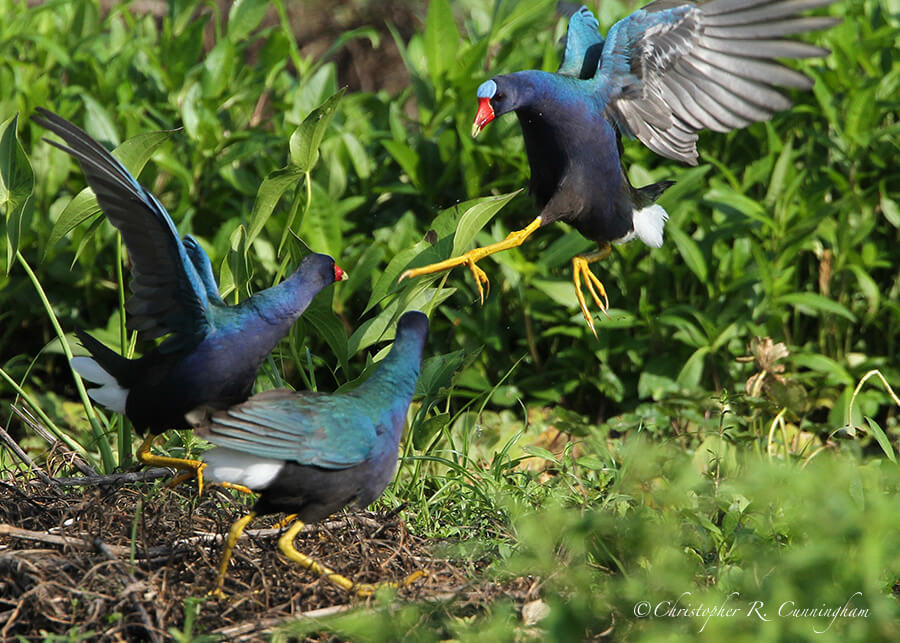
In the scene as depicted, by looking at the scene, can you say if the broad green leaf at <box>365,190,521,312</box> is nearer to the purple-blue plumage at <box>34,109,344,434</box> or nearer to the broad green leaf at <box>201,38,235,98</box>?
the purple-blue plumage at <box>34,109,344,434</box>

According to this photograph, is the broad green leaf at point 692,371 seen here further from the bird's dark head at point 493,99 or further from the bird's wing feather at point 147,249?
the bird's wing feather at point 147,249

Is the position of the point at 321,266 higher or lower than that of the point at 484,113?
lower

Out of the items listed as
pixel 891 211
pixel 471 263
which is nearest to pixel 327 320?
pixel 471 263

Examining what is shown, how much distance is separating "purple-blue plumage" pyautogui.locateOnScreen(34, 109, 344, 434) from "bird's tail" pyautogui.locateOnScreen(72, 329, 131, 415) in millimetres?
15

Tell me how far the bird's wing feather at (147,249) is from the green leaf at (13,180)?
1.97 feet

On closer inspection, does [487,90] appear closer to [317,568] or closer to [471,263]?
[471,263]

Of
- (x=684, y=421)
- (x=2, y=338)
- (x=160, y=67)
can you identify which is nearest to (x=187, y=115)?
(x=160, y=67)

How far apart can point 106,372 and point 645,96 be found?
1.86m

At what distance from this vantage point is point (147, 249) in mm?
2572

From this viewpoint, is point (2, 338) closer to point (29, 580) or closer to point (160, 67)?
point (160, 67)

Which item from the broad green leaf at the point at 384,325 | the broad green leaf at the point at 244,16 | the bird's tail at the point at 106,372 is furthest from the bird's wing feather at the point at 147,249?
the broad green leaf at the point at 244,16

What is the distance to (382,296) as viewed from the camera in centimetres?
323

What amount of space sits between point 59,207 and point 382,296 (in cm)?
196

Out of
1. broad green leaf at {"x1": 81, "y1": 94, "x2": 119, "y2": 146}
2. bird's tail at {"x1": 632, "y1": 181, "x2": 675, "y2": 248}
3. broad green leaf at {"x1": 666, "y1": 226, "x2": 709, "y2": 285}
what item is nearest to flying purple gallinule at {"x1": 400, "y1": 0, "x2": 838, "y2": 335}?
bird's tail at {"x1": 632, "y1": 181, "x2": 675, "y2": 248}
